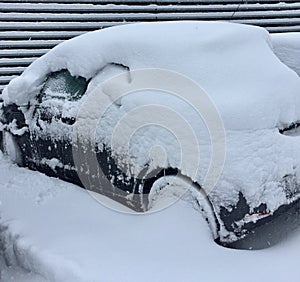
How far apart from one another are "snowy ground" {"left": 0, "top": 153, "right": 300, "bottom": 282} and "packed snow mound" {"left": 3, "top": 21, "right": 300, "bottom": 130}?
2.60ft

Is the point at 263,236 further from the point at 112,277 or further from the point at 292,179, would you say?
the point at 112,277

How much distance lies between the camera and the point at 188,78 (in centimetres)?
337

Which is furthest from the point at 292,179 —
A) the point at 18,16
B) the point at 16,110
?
the point at 18,16

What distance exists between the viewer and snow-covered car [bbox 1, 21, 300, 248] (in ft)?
10.1

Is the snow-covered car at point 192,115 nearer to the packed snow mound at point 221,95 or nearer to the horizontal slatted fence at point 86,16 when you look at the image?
the packed snow mound at point 221,95

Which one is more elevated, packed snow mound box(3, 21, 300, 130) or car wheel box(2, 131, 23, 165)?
packed snow mound box(3, 21, 300, 130)

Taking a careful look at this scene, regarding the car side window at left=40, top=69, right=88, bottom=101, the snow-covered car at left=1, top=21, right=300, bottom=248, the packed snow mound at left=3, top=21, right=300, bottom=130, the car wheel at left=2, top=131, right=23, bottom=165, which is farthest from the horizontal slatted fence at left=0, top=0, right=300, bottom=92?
the packed snow mound at left=3, top=21, right=300, bottom=130

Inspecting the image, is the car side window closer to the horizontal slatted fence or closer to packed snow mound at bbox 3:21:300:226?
packed snow mound at bbox 3:21:300:226

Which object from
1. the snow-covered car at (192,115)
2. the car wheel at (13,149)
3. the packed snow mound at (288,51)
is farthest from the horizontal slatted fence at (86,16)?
the packed snow mound at (288,51)

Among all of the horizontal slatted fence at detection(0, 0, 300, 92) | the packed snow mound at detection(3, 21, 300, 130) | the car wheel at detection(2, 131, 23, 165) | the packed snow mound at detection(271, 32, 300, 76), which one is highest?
the packed snow mound at detection(3, 21, 300, 130)

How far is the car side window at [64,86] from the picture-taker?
396 centimetres

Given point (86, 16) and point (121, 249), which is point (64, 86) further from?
point (86, 16)

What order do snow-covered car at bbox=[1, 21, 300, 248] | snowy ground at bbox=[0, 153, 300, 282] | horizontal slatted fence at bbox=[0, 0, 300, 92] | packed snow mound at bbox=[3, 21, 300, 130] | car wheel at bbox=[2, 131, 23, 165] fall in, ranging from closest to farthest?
1. snowy ground at bbox=[0, 153, 300, 282]
2. snow-covered car at bbox=[1, 21, 300, 248]
3. packed snow mound at bbox=[3, 21, 300, 130]
4. car wheel at bbox=[2, 131, 23, 165]
5. horizontal slatted fence at bbox=[0, 0, 300, 92]

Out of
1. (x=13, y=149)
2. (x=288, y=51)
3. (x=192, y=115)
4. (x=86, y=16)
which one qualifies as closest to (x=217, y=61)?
(x=192, y=115)
